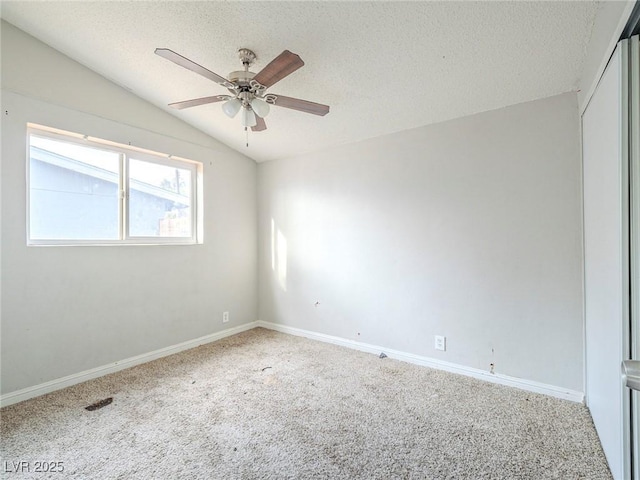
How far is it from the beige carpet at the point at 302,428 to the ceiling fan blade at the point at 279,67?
6.90ft

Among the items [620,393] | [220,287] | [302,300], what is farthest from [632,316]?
[220,287]

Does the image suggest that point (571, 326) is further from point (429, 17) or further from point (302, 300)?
point (302, 300)

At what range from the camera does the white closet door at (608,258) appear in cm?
130

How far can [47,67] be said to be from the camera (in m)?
2.32

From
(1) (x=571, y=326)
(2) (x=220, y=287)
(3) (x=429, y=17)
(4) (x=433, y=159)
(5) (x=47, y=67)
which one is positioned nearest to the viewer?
(3) (x=429, y=17)

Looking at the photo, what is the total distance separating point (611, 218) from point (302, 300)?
2.88m

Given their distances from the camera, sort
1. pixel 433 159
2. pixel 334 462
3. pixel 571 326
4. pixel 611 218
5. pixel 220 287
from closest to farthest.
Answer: pixel 611 218, pixel 334 462, pixel 571 326, pixel 433 159, pixel 220 287

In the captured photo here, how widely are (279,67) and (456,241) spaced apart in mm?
1965

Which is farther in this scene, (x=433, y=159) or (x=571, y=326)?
(x=433, y=159)

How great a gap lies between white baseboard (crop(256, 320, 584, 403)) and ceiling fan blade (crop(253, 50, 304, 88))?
2.57m

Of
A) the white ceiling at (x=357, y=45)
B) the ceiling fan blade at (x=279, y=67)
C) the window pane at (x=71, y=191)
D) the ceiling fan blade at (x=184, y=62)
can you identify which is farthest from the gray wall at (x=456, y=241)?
the window pane at (x=71, y=191)

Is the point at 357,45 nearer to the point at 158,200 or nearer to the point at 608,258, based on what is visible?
the point at 608,258

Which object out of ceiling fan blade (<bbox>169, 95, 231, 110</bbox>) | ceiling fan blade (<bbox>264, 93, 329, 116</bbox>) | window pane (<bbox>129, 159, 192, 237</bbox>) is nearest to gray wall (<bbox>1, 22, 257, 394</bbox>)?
window pane (<bbox>129, 159, 192, 237</bbox>)

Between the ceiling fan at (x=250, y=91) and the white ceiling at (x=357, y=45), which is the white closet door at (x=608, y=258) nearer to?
the white ceiling at (x=357, y=45)
